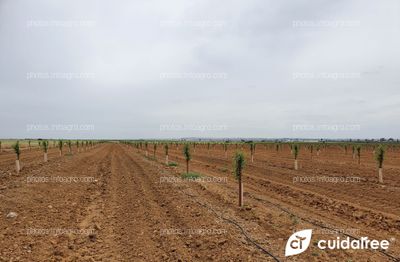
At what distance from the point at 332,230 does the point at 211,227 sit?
3.79 m

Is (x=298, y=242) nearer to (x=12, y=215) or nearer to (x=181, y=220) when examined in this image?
(x=181, y=220)

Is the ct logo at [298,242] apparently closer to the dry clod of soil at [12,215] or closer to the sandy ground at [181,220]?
the sandy ground at [181,220]

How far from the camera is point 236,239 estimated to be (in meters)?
8.66

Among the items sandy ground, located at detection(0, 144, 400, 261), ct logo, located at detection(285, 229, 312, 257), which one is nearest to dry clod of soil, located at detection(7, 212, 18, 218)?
sandy ground, located at detection(0, 144, 400, 261)

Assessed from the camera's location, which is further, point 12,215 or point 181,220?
point 181,220

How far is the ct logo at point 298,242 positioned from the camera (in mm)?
7923

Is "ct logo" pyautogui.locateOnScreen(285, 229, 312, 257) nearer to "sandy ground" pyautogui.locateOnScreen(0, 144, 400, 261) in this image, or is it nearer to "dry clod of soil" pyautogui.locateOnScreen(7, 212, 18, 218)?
"sandy ground" pyautogui.locateOnScreen(0, 144, 400, 261)

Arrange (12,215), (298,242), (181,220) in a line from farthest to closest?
(181,220)
(12,215)
(298,242)

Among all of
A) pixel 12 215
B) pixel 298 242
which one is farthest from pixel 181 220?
pixel 12 215

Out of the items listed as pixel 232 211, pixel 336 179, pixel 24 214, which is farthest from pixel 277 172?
pixel 24 214

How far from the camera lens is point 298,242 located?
848cm

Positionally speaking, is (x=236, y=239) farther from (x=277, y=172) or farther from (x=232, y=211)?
(x=277, y=172)

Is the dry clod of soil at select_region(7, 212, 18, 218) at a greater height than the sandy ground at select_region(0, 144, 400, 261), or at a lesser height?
greater

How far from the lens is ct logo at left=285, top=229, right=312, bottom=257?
26.0 feet
